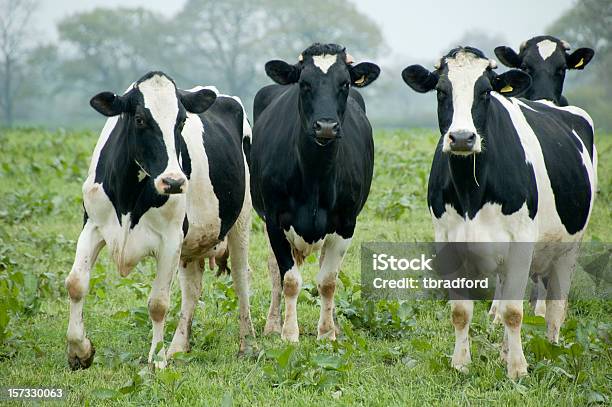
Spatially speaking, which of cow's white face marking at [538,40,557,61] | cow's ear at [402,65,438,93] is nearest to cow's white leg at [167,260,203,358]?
cow's ear at [402,65,438,93]

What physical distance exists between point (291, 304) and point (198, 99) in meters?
1.85

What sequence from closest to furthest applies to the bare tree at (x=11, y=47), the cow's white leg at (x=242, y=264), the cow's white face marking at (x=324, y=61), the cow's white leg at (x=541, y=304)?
the cow's white face marking at (x=324, y=61) → the cow's white leg at (x=242, y=264) → the cow's white leg at (x=541, y=304) → the bare tree at (x=11, y=47)

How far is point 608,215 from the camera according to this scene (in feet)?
42.4

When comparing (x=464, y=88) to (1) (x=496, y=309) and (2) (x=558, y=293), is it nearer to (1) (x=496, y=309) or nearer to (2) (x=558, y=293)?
(2) (x=558, y=293)

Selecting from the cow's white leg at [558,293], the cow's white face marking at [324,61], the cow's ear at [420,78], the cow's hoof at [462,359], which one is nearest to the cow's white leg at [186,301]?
the cow's white face marking at [324,61]

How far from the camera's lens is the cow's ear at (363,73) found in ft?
25.4

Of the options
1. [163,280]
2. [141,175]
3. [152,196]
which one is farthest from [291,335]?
[141,175]

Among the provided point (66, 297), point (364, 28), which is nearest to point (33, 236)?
point (66, 297)

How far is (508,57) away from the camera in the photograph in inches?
381

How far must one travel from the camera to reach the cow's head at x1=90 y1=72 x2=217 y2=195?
6375mm

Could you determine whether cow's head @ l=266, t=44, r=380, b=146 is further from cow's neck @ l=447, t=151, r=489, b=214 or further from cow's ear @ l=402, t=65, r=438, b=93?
cow's neck @ l=447, t=151, r=489, b=214

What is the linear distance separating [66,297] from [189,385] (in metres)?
3.56

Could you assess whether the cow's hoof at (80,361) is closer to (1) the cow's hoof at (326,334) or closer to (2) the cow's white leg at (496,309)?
(1) the cow's hoof at (326,334)

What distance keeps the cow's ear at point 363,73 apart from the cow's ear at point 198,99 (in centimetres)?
123
